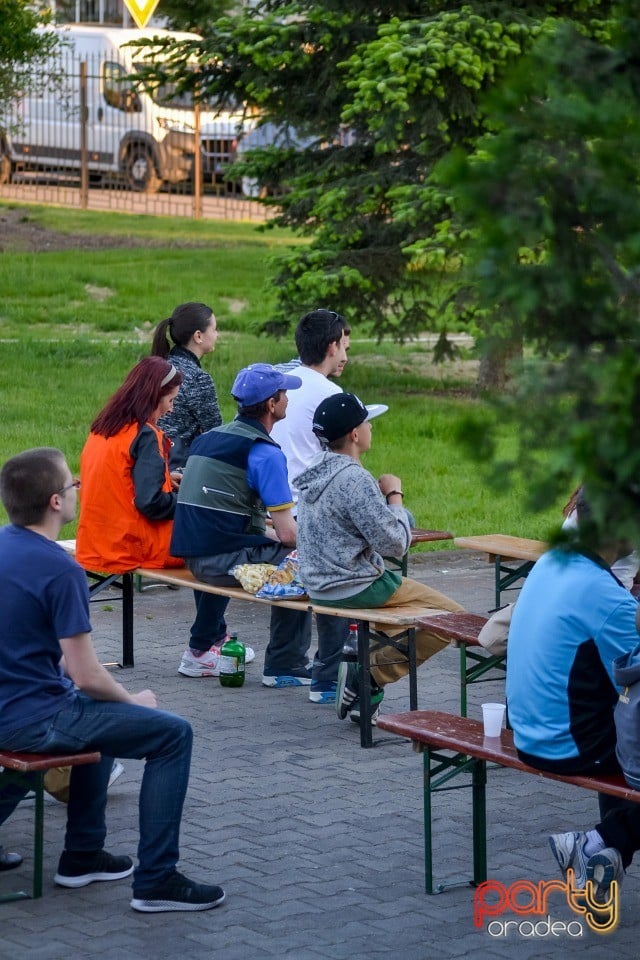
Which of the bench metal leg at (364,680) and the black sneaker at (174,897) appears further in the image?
the bench metal leg at (364,680)

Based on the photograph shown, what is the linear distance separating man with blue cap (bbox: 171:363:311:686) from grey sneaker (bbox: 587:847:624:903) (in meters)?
3.07

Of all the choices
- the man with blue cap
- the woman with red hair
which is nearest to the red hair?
the woman with red hair

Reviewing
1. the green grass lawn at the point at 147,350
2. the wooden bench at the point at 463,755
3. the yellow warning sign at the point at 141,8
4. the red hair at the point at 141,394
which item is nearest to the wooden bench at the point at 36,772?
the wooden bench at the point at 463,755

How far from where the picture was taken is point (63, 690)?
509cm

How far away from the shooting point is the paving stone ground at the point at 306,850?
190 inches

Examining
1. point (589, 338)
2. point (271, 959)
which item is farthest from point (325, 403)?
point (589, 338)

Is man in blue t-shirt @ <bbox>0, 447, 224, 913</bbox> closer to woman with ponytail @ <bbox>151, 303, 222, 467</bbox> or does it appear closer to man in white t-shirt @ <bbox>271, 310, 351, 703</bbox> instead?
man in white t-shirt @ <bbox>271, 310, 351, 703</bbox>

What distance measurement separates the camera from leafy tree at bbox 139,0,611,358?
13227mm

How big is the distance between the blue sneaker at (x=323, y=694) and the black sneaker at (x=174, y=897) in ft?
8.24

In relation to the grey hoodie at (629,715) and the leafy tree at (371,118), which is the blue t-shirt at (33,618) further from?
the leafy tree at (371,118)

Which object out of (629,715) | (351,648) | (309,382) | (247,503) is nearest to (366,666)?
(351,648)

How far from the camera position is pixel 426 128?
1379cm

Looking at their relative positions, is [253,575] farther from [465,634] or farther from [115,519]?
[465,634]

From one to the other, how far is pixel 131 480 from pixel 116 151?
21.4 meters
